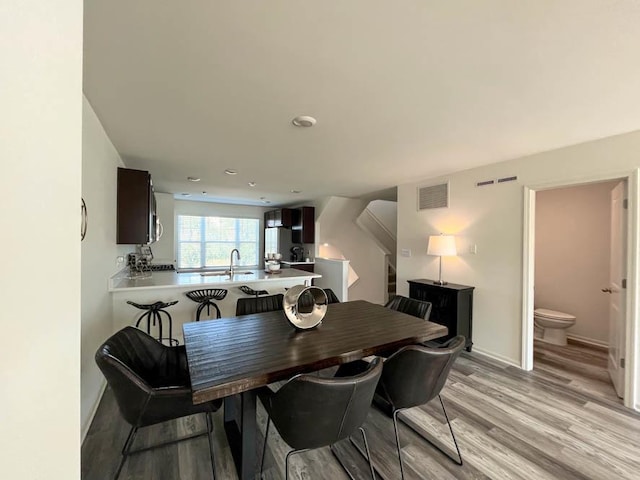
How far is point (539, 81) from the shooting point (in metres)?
1.62

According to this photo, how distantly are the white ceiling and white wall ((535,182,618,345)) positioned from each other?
1838 mm

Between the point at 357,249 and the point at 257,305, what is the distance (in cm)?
421

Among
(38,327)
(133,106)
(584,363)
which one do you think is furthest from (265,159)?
(584,363)

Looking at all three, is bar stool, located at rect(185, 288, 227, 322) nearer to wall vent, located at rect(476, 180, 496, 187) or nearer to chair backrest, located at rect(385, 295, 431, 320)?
chair backrest, located at rect(385, 295, 431, 320)

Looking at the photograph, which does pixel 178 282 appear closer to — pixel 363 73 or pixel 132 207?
pixel 132 207

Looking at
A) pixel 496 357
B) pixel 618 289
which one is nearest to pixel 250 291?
pixel 496 357

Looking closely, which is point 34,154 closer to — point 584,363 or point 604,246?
point 584,363

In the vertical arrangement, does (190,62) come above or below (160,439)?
above

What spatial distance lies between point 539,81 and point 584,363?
11.4 ft

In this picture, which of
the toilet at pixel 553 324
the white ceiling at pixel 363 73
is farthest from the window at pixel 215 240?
the toilet at pixel 553 324

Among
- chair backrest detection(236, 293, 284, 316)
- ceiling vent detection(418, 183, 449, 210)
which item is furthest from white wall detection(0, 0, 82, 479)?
ceiling vent detection(418, 183, 449, 210)

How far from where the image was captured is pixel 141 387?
54.7 inches

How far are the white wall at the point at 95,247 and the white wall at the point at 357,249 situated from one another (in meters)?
4.15

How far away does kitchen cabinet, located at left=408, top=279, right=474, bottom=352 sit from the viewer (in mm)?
3428
